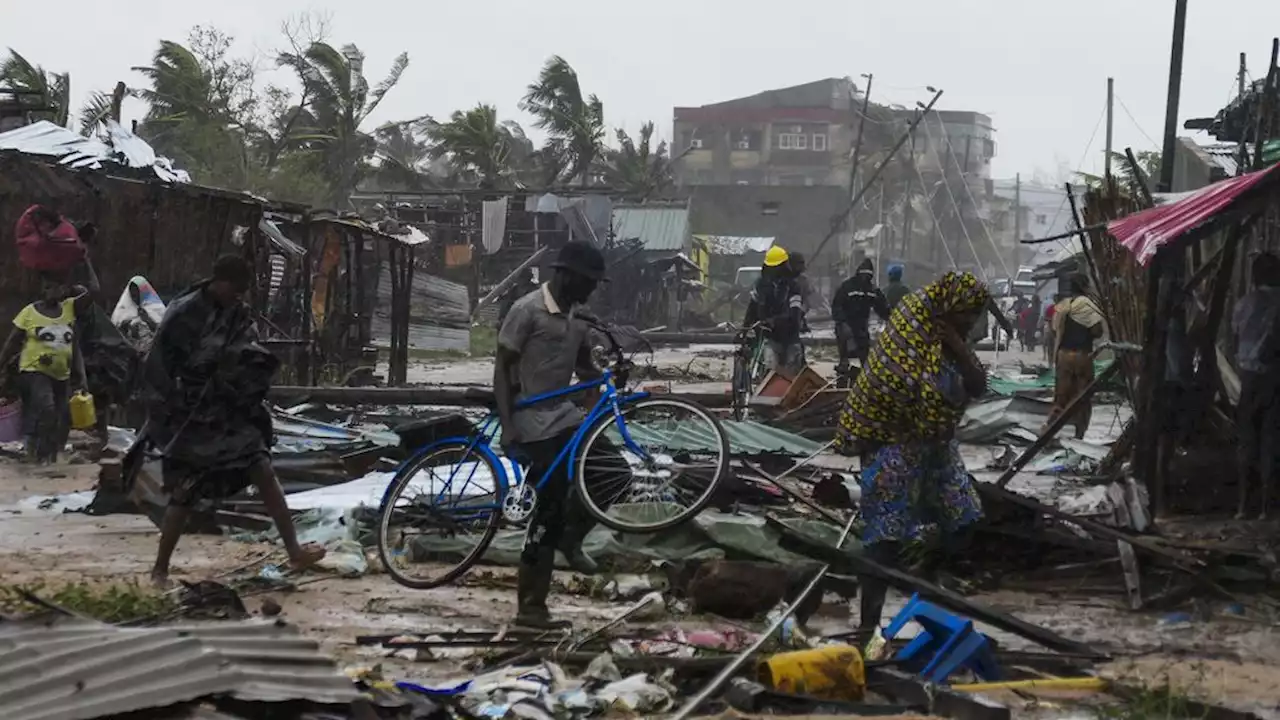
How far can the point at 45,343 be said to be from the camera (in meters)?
11.6

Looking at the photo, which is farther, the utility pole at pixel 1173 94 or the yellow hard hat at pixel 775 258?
the yellow hard hat at pixel 775 258

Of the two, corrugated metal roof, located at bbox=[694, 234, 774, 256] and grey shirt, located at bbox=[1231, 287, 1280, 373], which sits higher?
corrugated metal roof, located at bbox=[694, 234, 774, 256]

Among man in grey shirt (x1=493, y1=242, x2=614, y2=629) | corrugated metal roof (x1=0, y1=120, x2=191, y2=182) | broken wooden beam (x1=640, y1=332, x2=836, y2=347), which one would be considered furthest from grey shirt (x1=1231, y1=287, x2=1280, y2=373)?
broken wooden beam (x1=640, y1=332, x2=836, y2=347)

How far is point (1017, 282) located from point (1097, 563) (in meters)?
43.1

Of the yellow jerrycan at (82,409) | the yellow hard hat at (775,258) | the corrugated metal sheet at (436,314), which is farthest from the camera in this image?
the corrugated metal sheet at (436,314)

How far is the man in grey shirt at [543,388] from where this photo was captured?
20.7 feet

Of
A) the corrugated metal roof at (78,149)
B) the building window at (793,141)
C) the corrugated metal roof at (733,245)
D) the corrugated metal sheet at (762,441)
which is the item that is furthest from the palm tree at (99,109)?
the building window at (793,141)

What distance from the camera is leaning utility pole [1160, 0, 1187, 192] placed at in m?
13.2

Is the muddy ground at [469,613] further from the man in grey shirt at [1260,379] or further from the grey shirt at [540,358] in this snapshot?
the man in grey shirt at [1260,379]

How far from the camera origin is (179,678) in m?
4.11

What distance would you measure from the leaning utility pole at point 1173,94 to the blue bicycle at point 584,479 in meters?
7.52

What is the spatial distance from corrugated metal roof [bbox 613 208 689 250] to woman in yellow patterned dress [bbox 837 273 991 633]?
36.6 meters

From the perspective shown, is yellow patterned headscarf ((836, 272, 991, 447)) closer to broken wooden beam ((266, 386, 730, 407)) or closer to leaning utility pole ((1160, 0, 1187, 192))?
broken wooden beam ((266, 386, 730, 407))

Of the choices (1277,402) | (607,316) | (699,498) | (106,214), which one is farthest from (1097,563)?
(607,316)
